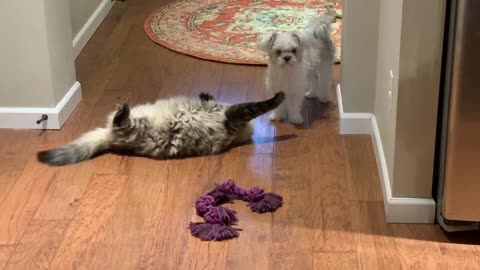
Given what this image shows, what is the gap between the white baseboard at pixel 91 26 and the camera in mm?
4094

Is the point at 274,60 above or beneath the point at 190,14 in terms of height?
above

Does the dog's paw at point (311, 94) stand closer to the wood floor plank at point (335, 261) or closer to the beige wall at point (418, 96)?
the beige wall at point (418, 96)

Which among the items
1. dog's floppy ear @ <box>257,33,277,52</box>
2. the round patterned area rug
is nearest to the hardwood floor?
dog's floppy ear @ <box>257,33,277,52</box>

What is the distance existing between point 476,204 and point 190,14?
273 centimetres

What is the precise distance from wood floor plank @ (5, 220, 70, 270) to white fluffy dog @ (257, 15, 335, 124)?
111 centimetres

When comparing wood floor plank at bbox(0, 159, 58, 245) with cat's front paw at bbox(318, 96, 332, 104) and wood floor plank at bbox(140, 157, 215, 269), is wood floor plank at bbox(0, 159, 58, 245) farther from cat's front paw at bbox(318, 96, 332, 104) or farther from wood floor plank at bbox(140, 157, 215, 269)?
cat's front paw at bbox(318, 96, 332, 104)

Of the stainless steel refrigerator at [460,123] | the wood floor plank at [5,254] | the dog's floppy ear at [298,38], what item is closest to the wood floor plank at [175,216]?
the wood floor plank at [5,254]

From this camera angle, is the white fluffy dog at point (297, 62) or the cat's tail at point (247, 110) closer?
the cat's tail at point (247, 110)

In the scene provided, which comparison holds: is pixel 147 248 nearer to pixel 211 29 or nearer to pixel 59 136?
pixel 59 136

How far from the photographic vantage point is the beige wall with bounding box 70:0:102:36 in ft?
13.4

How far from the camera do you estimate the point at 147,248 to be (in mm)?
2398

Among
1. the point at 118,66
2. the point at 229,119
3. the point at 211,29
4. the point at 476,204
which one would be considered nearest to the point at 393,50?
the point at 476,204

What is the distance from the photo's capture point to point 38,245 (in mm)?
2426

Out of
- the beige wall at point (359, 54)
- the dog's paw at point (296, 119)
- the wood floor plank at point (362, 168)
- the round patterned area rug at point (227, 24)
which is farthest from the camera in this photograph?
the round patterned area rug at point (227, 24)
